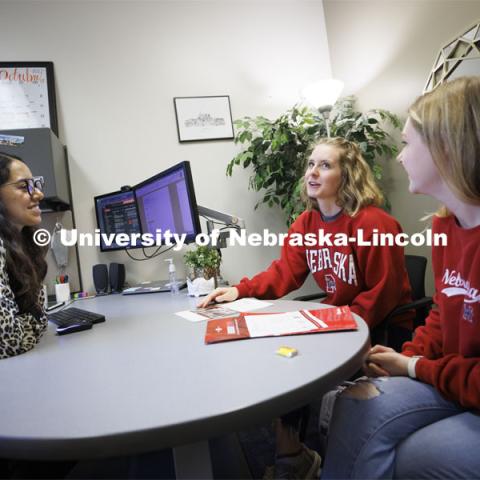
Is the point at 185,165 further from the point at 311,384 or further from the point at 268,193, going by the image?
the point at 311,384

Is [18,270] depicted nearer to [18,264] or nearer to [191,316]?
[18,264]

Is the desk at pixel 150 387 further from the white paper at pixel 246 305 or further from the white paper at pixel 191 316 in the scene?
the white paper at pixel 246 305

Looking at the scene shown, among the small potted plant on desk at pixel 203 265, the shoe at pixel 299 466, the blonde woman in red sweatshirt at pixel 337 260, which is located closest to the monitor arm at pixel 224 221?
the small potted plant on desk at pixel 203 265

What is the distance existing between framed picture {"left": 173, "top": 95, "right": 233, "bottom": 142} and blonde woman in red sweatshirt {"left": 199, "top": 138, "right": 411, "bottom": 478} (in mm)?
1060

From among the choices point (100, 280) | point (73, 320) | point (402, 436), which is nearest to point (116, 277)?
point (100, 280)

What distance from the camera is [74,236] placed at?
2.19 m

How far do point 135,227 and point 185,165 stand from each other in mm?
699

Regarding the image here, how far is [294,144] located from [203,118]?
26.6 inches

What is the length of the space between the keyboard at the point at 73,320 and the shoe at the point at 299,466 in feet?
2.48

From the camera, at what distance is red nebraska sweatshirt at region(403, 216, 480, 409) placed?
2.46 ft

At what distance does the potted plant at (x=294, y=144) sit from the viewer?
2.04 metres

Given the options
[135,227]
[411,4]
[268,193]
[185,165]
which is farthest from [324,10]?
[135,227]

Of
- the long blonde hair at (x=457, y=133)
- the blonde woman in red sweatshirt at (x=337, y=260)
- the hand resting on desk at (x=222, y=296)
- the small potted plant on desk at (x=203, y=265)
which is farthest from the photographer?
the small potted plant on desk at (x=203, y=265)

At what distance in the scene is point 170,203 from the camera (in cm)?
170
